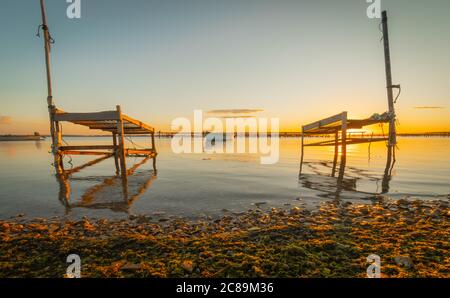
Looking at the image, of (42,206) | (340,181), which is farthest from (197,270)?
(340,181)

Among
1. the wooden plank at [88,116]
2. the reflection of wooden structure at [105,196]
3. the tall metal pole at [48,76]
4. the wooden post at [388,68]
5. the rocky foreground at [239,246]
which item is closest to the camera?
the rocky foreground at [239,246]

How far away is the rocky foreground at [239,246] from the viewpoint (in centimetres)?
278

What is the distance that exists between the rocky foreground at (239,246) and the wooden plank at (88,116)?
603cm

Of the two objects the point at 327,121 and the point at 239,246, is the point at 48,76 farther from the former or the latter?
the point at 327,121

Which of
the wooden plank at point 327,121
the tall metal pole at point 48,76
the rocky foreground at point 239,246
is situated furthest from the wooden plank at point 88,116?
the wooden plank at point 327,121

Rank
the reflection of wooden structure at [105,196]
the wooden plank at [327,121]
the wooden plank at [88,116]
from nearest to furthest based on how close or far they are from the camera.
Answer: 1. the reflection of wooden structure at [105,196]
2. the wooden plank at [88,116]
3. the wooden plank at [327,121]

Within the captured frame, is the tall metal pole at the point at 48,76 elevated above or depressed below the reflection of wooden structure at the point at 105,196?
above

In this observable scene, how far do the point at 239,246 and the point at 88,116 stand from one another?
10002 mm

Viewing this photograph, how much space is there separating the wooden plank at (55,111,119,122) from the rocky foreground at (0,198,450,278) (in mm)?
6032

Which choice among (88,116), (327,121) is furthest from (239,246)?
(327,121)

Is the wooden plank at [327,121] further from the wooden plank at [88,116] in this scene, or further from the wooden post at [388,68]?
the wooden plank at [88,116]

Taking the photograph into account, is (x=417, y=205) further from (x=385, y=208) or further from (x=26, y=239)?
(x=26, y=239)

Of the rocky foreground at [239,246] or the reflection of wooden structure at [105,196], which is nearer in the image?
the rocky foreground at [239,246]

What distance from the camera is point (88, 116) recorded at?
1015cm
